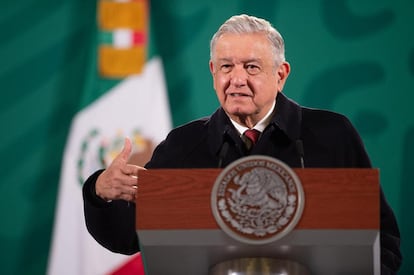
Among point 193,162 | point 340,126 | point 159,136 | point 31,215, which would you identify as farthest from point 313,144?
point 31,215

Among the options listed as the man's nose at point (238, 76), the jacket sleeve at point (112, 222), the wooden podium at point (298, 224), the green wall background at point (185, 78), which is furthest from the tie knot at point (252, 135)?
the green wall background at point (185, 78)

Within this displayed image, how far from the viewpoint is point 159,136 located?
150 inches

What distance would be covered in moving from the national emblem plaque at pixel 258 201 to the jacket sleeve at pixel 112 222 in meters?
0.54

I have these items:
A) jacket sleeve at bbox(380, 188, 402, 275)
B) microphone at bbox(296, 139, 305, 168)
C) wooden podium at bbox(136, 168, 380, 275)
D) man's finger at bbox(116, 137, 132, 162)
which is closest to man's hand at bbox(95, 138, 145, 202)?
man's finger at bbox(116, 137, 132, 162)

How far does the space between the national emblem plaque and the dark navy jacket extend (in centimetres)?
40

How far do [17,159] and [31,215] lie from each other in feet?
0.96

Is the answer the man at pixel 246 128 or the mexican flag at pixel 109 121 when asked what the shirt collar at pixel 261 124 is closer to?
the man at pixel 246 128

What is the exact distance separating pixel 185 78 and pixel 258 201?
94.4 inches

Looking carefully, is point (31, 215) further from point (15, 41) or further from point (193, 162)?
point (193, 162)

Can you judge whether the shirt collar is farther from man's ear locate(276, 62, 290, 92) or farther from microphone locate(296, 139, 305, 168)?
microphone locate(296, 139, 305, 168)

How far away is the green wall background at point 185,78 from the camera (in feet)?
12.7

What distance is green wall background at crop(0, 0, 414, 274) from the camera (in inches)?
152

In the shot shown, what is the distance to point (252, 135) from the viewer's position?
2334mm

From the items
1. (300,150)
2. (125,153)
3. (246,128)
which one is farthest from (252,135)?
(125,153)
